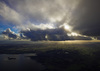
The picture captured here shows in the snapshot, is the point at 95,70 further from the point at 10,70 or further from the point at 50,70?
the point at 10,70

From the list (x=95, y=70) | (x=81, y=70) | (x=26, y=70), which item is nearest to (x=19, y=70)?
(x=26, y=70)

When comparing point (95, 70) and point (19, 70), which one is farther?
point (19, 70)

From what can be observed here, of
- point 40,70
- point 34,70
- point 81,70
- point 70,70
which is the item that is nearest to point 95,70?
point 81,70

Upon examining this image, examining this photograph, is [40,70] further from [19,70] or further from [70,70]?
[70,70]

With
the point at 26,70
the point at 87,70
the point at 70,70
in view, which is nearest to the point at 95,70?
the point at 87,70

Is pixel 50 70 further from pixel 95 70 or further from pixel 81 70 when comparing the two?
pixel 95 70

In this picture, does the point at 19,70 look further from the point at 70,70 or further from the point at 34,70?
the point at 70,70

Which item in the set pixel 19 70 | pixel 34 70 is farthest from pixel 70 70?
pixel 19 70
